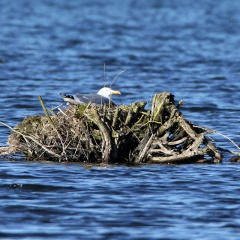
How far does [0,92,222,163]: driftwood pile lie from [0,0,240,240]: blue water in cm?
19

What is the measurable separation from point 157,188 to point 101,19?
37484 mm

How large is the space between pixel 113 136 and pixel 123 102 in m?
7.37

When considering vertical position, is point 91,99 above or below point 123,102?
below

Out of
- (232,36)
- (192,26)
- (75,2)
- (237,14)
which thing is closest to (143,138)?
(232,36)

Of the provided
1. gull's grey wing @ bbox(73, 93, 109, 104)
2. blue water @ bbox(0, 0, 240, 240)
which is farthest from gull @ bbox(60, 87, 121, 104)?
blue water @ bbox(0, 0, 240, 240)

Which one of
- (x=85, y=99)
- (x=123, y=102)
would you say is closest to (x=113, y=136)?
(x=85, y=99)

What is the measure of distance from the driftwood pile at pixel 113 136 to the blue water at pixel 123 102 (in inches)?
7.5

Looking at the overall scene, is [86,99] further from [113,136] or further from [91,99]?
[113,136]

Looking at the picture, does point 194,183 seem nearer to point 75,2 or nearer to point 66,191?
point 66,191

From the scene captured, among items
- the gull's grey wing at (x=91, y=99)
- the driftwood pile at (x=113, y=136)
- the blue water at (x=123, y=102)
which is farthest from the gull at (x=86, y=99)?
the blue water at (x=123, y=102)

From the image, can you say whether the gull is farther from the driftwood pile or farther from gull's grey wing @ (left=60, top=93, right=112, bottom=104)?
the driftwood pile

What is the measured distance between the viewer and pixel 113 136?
1144cm

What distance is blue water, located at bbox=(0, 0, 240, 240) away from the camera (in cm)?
914

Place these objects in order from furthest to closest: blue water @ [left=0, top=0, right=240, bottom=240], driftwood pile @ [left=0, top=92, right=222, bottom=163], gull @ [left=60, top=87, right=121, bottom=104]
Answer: gull @ [left=60, top=87, right=121, bottom=104] < driftwood pile @ [left=0, top=92, right=222, bottom=163] < blue water @ [left=0, top=0, right=240, bottom=240]
